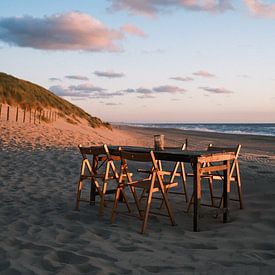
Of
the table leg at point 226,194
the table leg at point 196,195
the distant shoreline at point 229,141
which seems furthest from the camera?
the distant shoreline at point 229,141

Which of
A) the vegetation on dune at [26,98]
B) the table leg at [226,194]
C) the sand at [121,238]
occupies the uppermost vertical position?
the vegetation on dune at [26,98]

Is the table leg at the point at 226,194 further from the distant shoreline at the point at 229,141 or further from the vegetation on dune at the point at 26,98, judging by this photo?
the vegetation on dune at the point at 26,98

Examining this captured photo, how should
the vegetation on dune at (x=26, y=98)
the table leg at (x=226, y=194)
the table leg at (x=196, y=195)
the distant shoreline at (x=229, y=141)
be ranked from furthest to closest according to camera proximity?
the vegetation on dune at (x=26, y=98) → the distant shoreline at (x=229, y=141) → the table leg at (x=226, y=194) → the table leg at (x=196, y=195)

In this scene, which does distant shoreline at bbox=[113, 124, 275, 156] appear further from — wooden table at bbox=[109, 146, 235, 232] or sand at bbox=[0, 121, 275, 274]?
wooden table at bbox=[109, 146, 235, 232]

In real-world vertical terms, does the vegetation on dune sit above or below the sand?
above

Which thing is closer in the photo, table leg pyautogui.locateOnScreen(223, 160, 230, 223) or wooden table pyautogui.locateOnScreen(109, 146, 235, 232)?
wooden table pyautogui.locateOnScreen(109, 146, 235, 232)

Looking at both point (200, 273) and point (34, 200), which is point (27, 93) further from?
point (200, 273)

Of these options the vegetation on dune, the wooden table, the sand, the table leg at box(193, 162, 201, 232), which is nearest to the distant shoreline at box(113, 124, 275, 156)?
the vegetation on dune

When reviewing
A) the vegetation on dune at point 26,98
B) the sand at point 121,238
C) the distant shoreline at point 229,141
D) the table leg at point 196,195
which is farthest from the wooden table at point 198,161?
the vegetation on dune at point 26,98

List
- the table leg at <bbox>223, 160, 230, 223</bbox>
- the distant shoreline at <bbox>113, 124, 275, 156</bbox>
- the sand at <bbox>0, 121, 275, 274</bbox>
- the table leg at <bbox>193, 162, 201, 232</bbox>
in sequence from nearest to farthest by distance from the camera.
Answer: the sand at <bbox>0, 121, 275, 274</bbox> → the table leg at <bbox>193, 162, 201, 232</bbox> → the table leg at <bbox>223, 160, 230, 223</bbox> → the distant shoreline at <bbox>113, 124, 275, 156</bbox>


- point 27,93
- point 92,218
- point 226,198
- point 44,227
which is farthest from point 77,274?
point 27,93

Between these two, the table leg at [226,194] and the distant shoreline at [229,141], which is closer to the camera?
the table leg at [226,194]

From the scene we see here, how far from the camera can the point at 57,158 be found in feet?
35.3

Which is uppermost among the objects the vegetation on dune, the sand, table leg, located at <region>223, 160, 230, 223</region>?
the vegetation on dune
